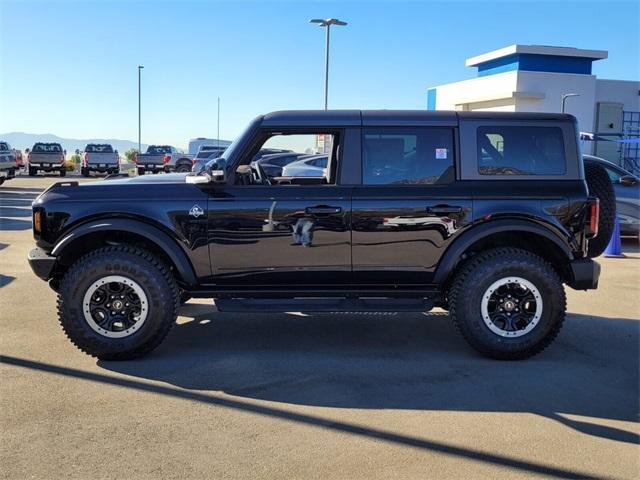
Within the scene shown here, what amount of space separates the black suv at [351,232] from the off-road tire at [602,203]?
0.50 metres

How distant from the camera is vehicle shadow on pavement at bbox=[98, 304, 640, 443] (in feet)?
13.6

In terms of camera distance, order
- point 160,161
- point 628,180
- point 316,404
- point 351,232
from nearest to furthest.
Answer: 1. point 316,404
2. point 351,232
3. point 628,180
4. point 160,161

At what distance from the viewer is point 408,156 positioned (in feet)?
16.2

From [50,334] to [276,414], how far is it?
104 inches

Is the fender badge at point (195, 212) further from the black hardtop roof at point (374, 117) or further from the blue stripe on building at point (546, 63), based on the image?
the blue stripe on building at point (546, 63)

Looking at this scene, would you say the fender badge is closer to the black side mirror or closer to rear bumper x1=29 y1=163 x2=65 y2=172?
the black side mirror

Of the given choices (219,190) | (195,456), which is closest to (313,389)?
(195,456)

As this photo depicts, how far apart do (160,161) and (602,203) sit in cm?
2892

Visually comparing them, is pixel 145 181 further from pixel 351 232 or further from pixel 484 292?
pixel 484 292

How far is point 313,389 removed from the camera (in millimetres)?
4293

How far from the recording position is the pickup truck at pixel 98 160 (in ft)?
105

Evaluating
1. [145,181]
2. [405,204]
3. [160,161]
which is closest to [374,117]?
[405,204]

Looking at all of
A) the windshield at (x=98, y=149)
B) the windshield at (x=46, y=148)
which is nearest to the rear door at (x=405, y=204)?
the windshield at (x=98, y=149)

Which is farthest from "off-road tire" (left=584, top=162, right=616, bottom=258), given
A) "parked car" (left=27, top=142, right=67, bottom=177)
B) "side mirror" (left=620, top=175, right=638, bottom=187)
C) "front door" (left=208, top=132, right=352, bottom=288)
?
"parked car" (left=27, top=142, right=67, bottom=177)
